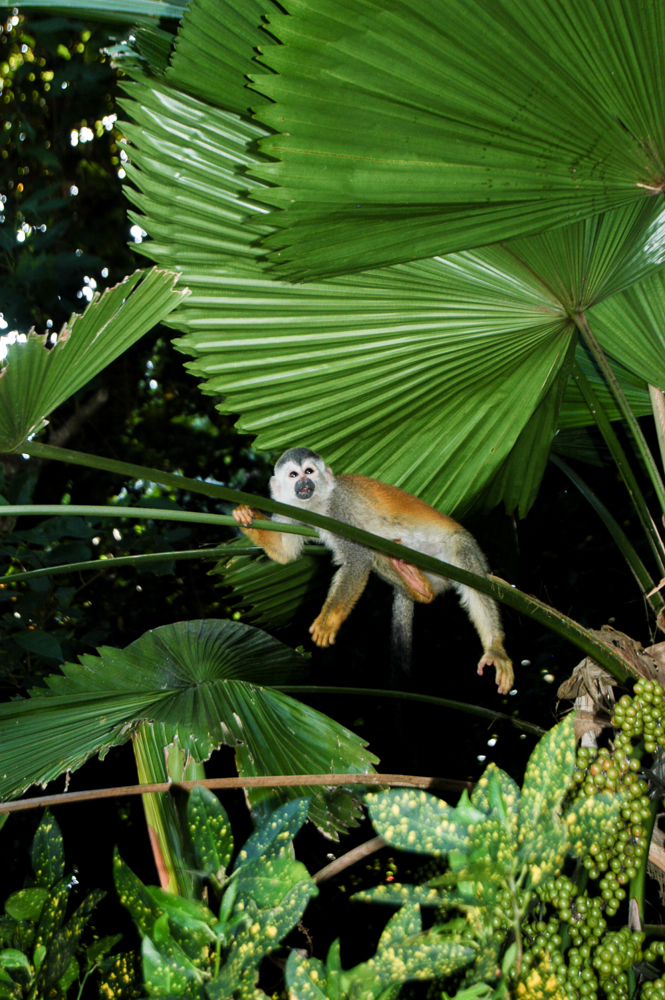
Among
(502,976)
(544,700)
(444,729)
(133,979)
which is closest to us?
(502,976)

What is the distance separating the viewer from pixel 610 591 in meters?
2.95

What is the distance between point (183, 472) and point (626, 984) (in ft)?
9.51

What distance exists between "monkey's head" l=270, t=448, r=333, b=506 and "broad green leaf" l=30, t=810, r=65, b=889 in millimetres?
1263

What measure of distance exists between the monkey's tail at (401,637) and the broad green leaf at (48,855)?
109cm

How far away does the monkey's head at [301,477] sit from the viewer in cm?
207

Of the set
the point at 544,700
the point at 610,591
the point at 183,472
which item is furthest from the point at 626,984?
the point at 183,472

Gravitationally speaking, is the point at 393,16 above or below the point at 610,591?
above

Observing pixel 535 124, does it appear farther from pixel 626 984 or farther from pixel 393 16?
pixel 626 984

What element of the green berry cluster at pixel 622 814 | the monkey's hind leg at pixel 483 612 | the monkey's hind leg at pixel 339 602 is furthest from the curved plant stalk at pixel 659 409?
the monkey's hind leg at pixel 339 602

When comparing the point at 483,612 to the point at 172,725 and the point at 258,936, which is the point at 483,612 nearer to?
the point at 172,725

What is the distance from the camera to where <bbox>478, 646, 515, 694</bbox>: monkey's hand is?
1.48 m

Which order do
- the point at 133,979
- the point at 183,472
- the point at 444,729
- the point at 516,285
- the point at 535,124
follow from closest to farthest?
1. the point at 133,979
2. the point at 535,124
3. the point at 516,285
4. the point at 444,729
5. the point at 183,472

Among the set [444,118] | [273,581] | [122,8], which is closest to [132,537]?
[273,581]

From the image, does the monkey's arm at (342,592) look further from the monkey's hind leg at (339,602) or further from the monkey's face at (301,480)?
the monkey's face at (301,480)
